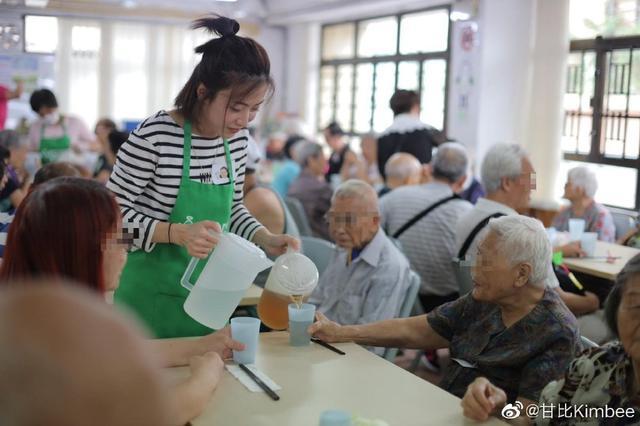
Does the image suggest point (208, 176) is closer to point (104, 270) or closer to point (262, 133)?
point (104, 270)

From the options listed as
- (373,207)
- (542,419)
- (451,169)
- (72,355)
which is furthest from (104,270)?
(451,169)

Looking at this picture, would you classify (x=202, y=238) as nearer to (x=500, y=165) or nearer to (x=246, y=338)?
(x=246, y=338)

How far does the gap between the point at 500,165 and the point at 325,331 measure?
5.25ft

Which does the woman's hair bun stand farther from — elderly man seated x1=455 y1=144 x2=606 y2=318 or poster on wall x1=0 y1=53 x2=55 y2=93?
poster on wall x1=0 y1=53 x2=55 y2=93

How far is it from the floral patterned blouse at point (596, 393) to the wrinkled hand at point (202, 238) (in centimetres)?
101

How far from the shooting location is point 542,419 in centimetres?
201

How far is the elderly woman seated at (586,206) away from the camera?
5.36 m

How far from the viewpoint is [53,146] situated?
7.42 metres

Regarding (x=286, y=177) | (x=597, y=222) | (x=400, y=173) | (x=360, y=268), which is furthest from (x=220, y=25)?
(x=286, y=177)

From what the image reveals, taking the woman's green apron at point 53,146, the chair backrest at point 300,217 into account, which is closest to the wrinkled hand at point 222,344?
the chair backrest at point 300,217

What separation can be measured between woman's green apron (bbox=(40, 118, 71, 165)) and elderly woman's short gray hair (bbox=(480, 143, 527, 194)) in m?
4.85

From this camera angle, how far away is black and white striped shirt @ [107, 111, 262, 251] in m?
2.37

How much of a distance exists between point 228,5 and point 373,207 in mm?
9062

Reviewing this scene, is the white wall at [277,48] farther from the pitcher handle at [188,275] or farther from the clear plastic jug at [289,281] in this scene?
the pitcher handle at [188,275]
